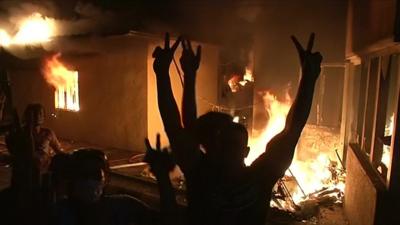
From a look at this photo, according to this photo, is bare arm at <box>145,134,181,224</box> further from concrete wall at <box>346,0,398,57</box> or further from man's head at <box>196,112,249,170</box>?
concrete wall at <box>346,0,398,57</box>

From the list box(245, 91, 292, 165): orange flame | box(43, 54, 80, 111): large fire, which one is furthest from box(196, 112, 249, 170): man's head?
box(43, 54, 80, 111): large fire

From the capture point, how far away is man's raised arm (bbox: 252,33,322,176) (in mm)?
2604

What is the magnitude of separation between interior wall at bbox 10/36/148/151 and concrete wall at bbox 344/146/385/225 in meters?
6.77

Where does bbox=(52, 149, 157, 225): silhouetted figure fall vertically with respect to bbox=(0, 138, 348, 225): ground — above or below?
above

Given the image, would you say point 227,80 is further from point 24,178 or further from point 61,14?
point 24,178

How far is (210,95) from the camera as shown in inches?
558

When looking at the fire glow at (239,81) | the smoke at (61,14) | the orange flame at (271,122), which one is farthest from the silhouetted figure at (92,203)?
the fire glow at (239,81)

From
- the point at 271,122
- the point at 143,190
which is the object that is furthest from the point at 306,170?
the point at 143,190

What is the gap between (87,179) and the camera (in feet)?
8.94

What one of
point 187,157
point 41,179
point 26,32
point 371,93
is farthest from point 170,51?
point 26,32

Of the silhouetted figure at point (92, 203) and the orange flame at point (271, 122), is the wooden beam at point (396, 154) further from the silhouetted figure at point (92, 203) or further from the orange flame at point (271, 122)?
the orange flame at point (271, 122)

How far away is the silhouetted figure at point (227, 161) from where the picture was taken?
2.56 m

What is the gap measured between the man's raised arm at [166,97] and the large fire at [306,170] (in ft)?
15.6

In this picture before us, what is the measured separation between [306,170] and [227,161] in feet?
24.8
